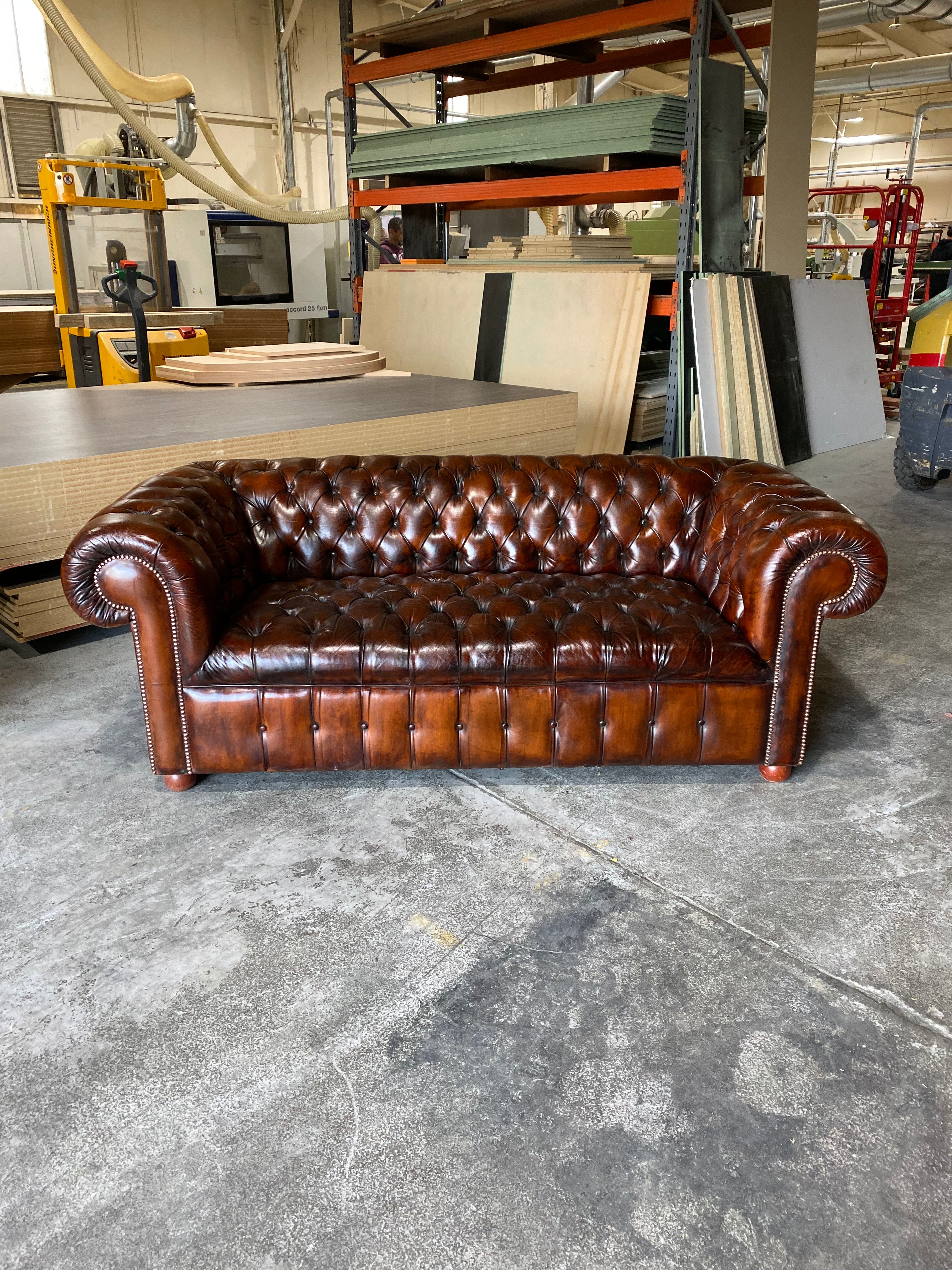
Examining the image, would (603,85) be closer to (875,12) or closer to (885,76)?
(875,12)

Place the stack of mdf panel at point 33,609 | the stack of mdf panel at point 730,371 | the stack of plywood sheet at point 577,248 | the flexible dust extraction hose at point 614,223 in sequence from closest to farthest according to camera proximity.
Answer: the stack of mdf panel at point 33,609
the stack of mdf panel at point 730,371
the stack of plywood sheet at point 577,248
the flexible dust extraction hose at point 614,223

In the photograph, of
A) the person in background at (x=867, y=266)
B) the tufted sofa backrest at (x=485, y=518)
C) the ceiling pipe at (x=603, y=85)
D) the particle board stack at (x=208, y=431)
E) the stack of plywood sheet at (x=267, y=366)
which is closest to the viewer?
the tufted sofa backrest at (x=485, y=518)

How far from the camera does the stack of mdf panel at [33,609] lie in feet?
11.1

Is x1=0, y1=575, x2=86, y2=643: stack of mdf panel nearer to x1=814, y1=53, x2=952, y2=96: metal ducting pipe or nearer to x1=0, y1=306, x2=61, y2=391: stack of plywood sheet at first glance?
x1=0, y1=306, x2=61, y2=391: stack of plywood sheet

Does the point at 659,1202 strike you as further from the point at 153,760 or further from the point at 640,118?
the point at 640,118

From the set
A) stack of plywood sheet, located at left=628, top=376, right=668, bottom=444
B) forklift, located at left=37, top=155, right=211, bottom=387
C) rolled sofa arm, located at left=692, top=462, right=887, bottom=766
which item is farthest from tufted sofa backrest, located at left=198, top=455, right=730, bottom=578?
forklift, located at left=37, top=155, right=211, bottom=387

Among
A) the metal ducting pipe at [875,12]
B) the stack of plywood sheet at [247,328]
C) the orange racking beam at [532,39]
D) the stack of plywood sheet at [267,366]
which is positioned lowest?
the stack of plywood sheet at [267,366]

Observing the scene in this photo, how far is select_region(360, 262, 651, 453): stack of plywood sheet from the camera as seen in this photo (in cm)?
576

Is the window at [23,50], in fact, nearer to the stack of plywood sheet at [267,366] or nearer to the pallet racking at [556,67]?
the pallet racking at [556,67]

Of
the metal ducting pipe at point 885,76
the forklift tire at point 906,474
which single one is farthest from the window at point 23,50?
the metal ducting pipe at point 885,76

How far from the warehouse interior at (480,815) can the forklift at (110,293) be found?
0.99m

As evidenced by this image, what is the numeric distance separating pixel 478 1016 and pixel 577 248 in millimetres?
5760

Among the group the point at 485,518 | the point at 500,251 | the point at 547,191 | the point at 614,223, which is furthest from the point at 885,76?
the point at 485,518

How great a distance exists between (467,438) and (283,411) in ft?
2.84
